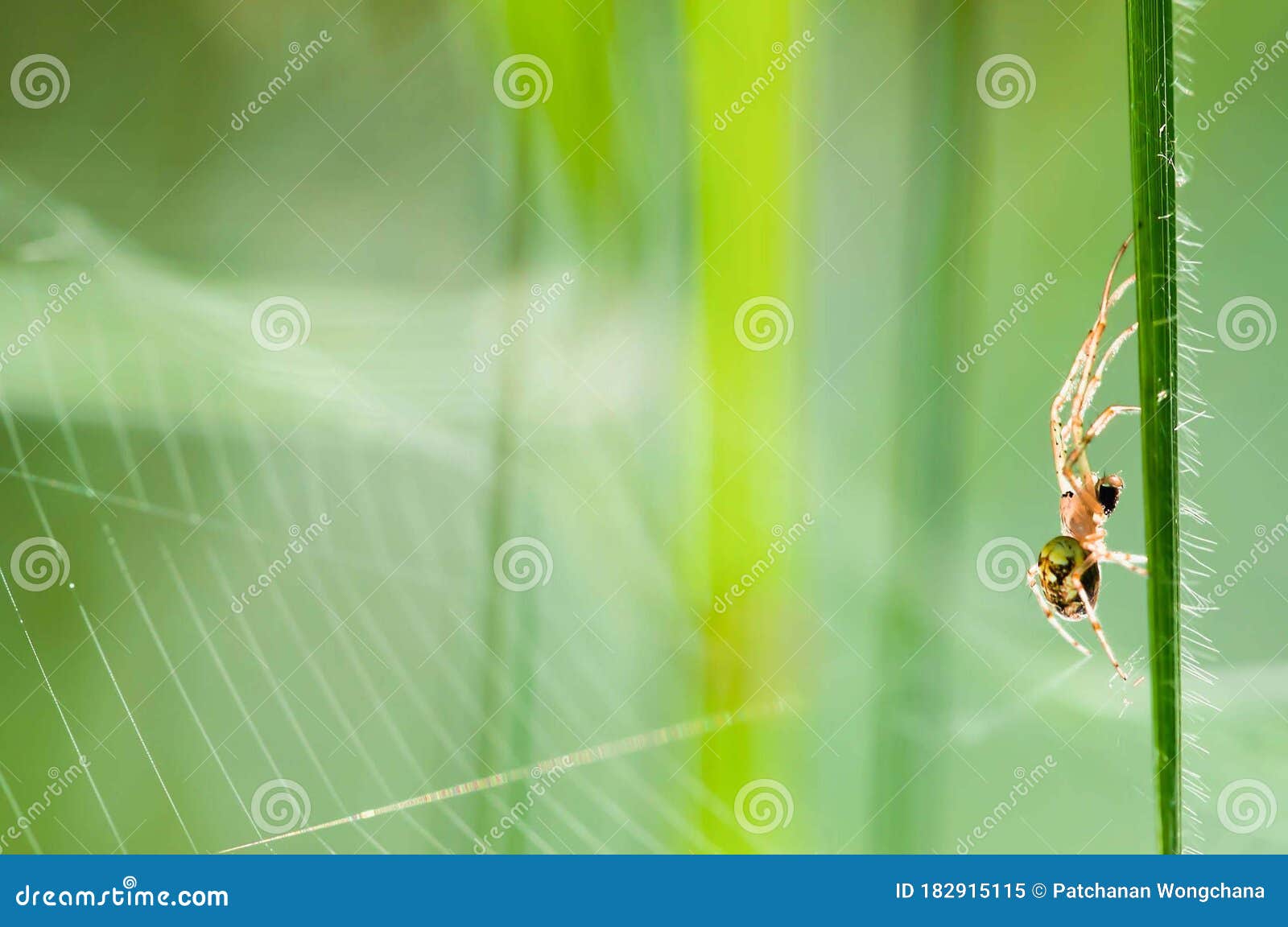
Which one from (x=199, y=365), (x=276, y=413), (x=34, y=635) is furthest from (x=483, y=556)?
(x=34, y=635)

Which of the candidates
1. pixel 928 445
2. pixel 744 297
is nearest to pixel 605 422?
pixel 744 297

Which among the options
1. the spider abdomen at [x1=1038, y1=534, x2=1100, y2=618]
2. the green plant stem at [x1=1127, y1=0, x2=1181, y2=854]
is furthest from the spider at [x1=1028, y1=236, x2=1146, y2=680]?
the green plant stem at [x1=1127, y1=0, x2=1181, y2=854]

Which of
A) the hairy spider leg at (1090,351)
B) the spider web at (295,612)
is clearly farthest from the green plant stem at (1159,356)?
the spider web at (295,612)

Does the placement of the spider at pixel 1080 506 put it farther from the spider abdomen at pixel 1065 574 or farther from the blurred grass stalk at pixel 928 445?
the blurred grass stalk at pixel 928 445

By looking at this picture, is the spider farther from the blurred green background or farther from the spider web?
the spider web

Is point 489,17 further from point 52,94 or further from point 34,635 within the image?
point 34,635
